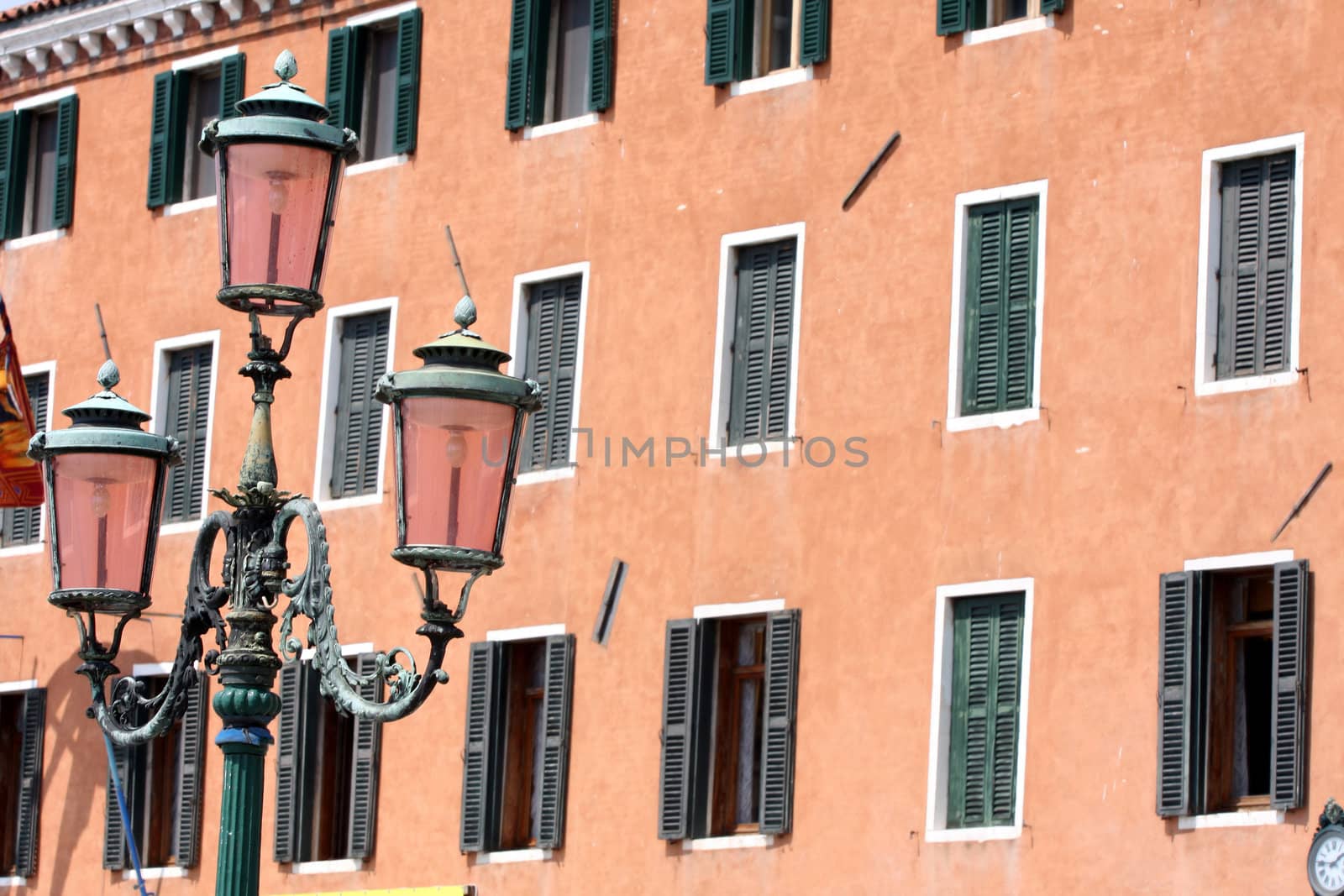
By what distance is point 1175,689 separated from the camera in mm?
19781

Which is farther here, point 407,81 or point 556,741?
point 407,81

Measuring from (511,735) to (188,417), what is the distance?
4.90 meters

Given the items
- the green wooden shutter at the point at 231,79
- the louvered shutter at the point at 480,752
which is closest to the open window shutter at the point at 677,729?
the louvered shutter at the point at 480,752

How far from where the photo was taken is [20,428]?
26.7m

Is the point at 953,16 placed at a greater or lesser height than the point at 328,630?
greater

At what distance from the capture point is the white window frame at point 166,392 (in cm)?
2673

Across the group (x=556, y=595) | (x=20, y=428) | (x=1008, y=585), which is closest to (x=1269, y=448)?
(x=1008, y=585)

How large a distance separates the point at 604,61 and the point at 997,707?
6431mm

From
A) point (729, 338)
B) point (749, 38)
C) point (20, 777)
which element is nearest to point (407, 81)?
Answer: point (749, 38)

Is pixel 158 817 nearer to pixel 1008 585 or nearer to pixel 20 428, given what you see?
pixel 20 428

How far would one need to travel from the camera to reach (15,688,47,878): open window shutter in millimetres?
27297

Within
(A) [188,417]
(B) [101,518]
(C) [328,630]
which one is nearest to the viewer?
(C) [328,630]

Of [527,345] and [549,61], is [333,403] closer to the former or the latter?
[527,345]

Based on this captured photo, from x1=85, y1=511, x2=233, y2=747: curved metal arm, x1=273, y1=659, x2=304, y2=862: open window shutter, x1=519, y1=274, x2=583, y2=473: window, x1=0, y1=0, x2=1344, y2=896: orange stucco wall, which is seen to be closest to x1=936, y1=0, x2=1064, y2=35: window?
x1=0, y1=0, x2=1344, y2=896: orange stucco wall
